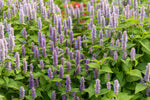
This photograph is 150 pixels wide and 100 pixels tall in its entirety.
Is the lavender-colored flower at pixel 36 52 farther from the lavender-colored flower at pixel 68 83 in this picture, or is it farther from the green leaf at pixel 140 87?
the green leaf at pixel 140 87

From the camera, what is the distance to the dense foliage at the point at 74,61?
4613 millimetres

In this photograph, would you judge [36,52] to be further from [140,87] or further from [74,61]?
[140,87]

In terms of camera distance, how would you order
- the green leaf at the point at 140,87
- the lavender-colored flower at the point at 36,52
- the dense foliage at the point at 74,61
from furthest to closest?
the lavender-colored flower at the point at 36,52 < the dense foliage at the point at 74,61 < the green leaf at the point at 140,87

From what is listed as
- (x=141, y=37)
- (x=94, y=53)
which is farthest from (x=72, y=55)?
(x=141, y=37)

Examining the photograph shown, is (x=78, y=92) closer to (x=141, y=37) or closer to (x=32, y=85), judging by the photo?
(x=32, y=85)

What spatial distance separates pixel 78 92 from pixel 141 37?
1.55 metres

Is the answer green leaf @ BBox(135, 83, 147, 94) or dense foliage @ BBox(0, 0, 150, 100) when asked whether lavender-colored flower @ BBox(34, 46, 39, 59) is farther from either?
green leaf @ BBox(135, 83, 147, 94)

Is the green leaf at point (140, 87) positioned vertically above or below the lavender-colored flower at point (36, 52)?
below

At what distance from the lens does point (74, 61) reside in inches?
210

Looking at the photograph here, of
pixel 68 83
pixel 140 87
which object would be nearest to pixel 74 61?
pixel 68 83

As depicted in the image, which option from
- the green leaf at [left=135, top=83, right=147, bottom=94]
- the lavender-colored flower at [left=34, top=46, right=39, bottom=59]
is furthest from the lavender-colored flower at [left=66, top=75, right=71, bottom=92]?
the green leaf at [left=135, top=83, right=147, bottom=94]

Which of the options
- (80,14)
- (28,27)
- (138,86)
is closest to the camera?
(138,86)

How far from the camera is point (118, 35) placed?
207 inches

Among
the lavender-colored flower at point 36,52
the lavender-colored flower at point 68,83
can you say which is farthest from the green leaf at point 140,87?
the lavender-colored flower at point 36,52
